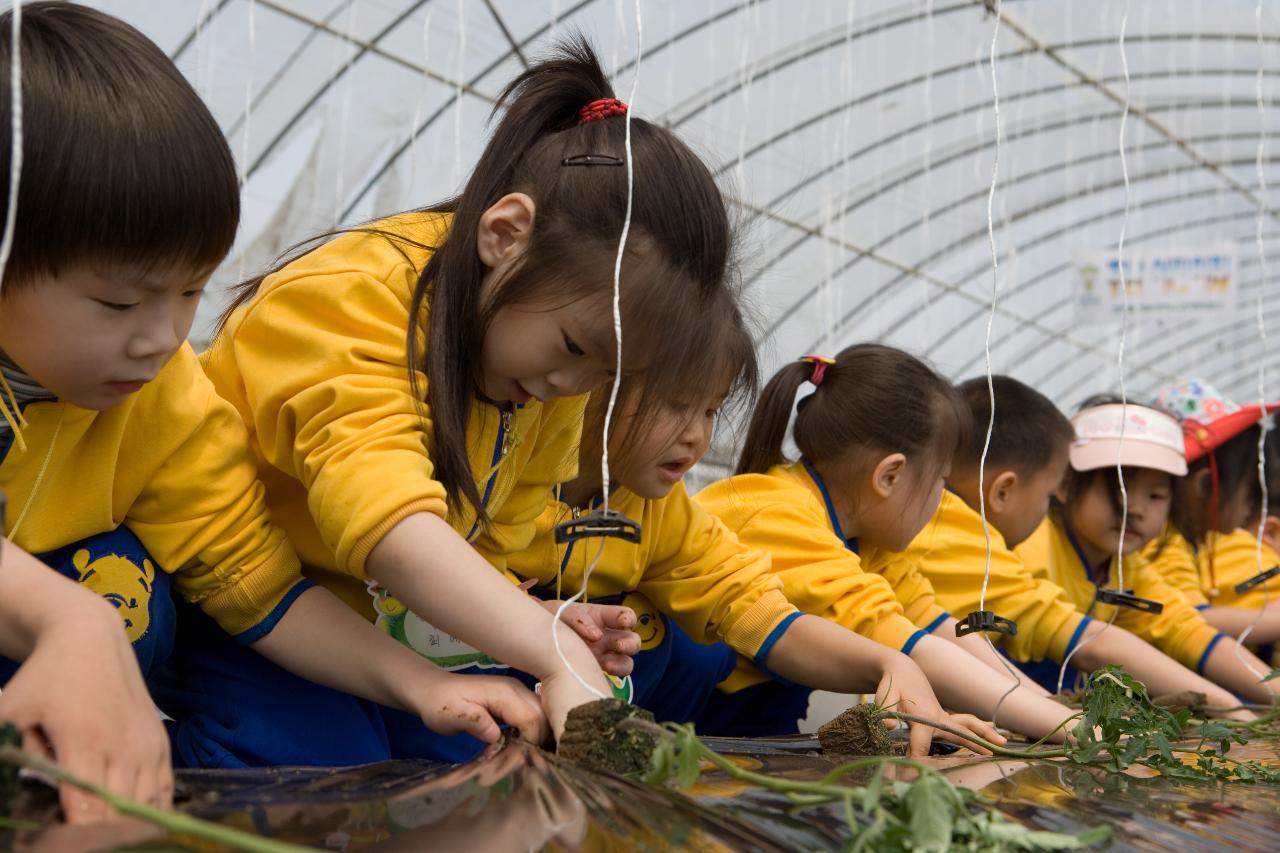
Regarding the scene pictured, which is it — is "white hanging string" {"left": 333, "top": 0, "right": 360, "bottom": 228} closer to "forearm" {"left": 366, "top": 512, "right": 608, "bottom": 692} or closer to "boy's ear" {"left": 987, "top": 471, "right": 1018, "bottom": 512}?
"boy's ear" {"left": 987, "top": 471, "right": 1018, "bottom": 512}

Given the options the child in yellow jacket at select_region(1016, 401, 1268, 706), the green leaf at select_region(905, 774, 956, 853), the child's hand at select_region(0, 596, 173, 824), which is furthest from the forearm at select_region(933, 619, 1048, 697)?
the child's hand at select_region(0, 596, 173, 824)

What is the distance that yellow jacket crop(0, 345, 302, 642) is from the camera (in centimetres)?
111

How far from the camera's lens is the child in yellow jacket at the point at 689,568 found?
5.31ft

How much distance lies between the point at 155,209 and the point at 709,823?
0.57 metres

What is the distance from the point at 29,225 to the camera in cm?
91

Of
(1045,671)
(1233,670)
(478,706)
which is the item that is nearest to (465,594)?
(478,706)

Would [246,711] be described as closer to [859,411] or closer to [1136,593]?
[859,411]

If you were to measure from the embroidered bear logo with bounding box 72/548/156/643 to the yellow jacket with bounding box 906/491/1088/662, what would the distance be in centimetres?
156

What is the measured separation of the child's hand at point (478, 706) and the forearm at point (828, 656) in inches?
24.6

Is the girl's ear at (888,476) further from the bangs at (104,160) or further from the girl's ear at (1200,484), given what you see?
the girl's ear at (1200,484)

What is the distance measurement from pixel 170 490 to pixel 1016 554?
1860 millimetres

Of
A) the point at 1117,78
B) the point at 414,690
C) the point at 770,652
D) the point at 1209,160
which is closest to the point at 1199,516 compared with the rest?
the point at 770,652

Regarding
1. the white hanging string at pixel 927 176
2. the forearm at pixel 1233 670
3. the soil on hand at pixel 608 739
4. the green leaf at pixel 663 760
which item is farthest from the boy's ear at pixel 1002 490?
the white hanging string at pixel 927 176

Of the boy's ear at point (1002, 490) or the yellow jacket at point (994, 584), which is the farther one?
the boy's ear at point (1002, 490)
